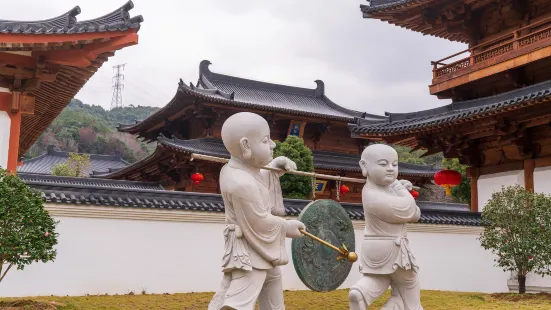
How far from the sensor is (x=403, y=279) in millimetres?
6406

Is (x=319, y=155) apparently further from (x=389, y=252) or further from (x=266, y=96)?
(x=389, y=252)

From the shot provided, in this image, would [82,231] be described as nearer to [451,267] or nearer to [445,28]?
[451,267]

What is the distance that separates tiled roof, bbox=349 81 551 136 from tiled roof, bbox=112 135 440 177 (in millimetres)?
7369

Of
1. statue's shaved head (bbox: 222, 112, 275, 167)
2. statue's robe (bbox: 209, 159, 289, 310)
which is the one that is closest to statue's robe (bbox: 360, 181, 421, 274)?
statue's robe (bbox: 209, 159, 289, 310)

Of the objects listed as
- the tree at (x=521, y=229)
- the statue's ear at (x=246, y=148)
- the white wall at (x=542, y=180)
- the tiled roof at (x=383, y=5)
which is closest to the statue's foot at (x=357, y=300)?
the statue's ear at (x=246, y=148)

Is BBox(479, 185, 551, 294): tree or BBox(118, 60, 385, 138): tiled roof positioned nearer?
BBox(479, 185, 551, 294): tree

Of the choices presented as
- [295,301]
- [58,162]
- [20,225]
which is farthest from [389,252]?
[58,162]

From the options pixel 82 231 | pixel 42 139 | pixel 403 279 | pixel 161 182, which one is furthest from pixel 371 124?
pixel 42 139

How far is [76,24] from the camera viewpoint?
32.9 ft

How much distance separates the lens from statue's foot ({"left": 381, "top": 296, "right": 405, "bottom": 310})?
6.41m

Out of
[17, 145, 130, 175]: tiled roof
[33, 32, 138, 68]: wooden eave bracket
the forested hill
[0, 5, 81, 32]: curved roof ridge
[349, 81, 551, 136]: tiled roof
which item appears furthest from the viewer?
the forested hill

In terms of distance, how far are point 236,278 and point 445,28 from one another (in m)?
13.1

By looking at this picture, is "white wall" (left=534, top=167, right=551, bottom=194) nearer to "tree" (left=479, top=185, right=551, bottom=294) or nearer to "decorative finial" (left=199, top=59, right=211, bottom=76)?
"tree" (left=479, top=185, right=551, bottom=294)

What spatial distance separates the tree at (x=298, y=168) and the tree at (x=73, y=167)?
69.1 feet
